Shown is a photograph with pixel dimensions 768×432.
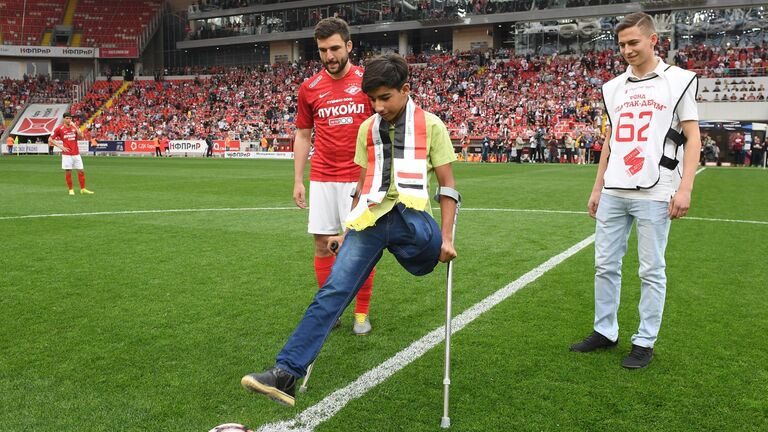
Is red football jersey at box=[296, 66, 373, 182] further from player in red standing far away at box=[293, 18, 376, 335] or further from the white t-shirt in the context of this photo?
the white t-shirt

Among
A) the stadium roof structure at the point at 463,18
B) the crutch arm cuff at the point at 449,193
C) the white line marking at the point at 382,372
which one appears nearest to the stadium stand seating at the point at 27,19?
the stadium roof structure at the point at 463,18

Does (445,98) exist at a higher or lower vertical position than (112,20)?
lower

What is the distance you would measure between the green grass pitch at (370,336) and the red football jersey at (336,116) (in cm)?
130

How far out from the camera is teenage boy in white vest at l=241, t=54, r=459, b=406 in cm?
332

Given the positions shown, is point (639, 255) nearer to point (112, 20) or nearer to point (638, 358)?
point (638, 358)

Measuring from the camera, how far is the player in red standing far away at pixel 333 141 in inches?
187

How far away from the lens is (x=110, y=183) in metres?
19.9

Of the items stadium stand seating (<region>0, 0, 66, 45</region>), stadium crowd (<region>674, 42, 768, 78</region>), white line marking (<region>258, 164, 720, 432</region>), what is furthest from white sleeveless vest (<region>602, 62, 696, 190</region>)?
stadium stand seating (<region>0, 0, 66, 45</region>)

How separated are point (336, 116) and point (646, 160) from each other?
224 cm

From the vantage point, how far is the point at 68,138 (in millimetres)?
16141

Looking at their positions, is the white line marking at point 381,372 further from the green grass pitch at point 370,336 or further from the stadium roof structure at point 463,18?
the stadium roof structure at point 463,18

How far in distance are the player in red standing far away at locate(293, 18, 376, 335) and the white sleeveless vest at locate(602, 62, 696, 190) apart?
72.2 inches

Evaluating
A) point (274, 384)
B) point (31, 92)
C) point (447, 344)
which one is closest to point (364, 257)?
point (447, 344)

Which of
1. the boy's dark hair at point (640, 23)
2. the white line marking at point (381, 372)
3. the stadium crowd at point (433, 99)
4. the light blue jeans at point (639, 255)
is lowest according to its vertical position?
the white line marking at point (381, 372)
